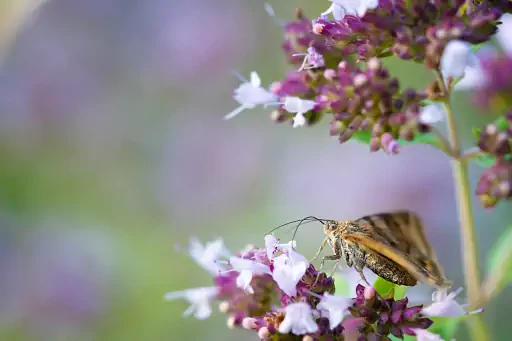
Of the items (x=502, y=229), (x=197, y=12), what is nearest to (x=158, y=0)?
(x=197, y=12)

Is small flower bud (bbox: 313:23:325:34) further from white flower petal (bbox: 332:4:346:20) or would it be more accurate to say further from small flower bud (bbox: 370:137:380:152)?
small flower bud (bbox: 370:137:380:152)

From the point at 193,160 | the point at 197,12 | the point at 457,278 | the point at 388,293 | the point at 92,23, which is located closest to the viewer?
the point at 388,293

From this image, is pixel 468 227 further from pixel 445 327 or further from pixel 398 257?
pixel 398 257

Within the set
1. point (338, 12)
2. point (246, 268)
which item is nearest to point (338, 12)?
point (338, 12)

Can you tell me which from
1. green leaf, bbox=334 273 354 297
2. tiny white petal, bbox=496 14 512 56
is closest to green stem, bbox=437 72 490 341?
green leaf, bbox=334 273 354 297

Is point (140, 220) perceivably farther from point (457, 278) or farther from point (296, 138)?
point (457, 278)

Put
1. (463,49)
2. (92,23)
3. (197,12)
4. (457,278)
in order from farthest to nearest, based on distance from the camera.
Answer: (92,23), (197,12), (457,278), (463,49)
